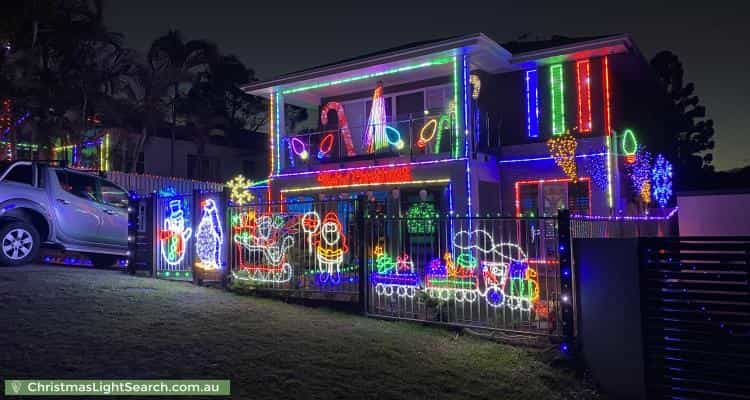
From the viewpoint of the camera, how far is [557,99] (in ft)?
48.4

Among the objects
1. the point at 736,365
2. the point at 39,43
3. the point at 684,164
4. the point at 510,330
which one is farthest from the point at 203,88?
the point at 736,365

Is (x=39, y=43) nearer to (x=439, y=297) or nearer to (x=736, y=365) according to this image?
(x=439, y=297)

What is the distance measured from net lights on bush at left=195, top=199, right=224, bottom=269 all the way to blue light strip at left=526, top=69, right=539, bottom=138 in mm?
8891

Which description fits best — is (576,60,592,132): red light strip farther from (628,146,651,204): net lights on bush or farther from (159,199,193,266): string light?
(159,199,193,266): string light

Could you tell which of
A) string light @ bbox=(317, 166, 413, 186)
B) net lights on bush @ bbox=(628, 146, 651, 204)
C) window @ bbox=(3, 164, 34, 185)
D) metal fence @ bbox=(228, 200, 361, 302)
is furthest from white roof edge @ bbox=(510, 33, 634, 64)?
window @ bbox=(3, 164, 34, 185)

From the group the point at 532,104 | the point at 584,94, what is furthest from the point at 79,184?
the point at 584,94

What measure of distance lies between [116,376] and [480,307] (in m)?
4.85

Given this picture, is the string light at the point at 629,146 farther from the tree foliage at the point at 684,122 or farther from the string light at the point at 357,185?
the tree foliage at the point at 684,122

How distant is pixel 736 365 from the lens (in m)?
5.28

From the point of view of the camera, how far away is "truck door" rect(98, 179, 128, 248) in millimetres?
11766

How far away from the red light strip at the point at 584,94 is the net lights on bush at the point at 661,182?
14.2 feet

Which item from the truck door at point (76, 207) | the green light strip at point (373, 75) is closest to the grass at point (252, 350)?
the truck door at point (76, 207)

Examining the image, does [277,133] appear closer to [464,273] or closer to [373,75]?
[373,75]

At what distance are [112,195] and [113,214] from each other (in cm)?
49
